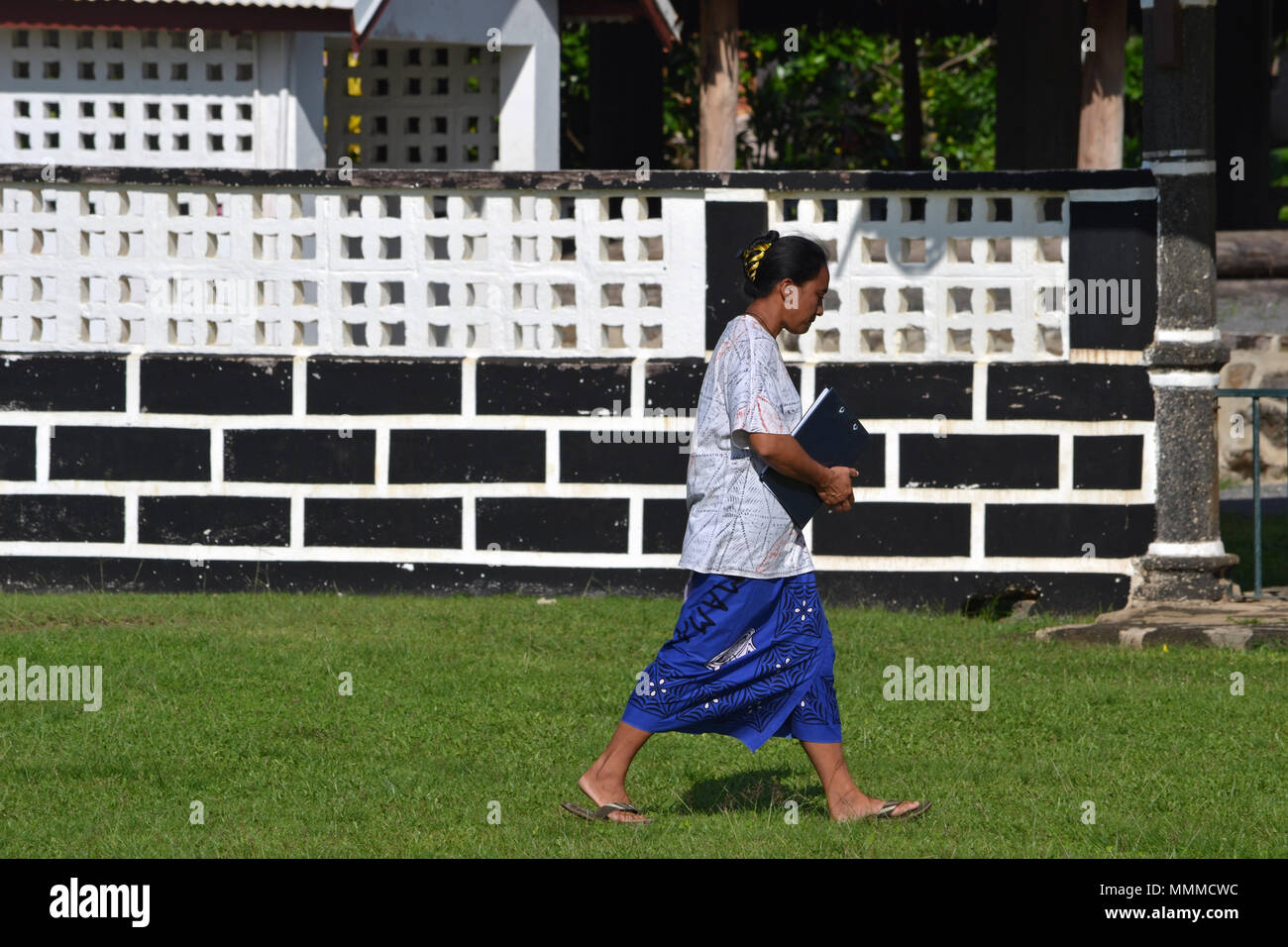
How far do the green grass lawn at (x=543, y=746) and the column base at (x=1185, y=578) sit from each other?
2.48 ft

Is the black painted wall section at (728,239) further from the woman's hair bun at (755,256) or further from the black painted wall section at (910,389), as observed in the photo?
the woman's hair bun at (755,256)

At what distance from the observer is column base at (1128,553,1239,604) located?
30.2 ft

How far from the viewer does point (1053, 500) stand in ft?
30.8

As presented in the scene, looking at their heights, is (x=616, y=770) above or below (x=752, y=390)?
below

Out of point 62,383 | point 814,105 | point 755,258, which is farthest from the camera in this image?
point 814,105

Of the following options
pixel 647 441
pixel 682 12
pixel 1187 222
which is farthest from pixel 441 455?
pixel 682 12

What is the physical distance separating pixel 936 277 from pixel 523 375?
2115mm

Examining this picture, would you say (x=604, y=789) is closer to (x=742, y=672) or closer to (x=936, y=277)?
(x=742, y=672)

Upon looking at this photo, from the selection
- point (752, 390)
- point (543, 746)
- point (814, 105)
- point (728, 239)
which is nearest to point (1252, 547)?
point (728, 239)

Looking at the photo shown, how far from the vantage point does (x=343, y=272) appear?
9820 millimetres

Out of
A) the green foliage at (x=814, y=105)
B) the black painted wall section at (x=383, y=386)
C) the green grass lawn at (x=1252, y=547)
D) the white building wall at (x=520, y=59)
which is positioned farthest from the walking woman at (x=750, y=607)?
the green foliage at (x=814, y=105)

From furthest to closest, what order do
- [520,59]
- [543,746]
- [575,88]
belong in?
[575,88] < [520,59] < [543,746]

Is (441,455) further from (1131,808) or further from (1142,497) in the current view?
(1131,808)

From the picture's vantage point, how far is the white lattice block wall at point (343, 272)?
968 centimetres
